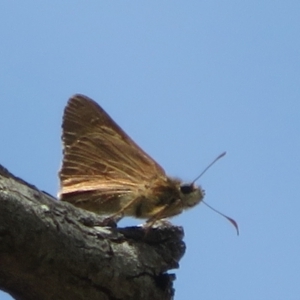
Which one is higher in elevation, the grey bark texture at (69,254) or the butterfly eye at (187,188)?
the butterfly eye at (187,188)

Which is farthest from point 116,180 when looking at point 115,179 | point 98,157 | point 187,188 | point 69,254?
point 69,254

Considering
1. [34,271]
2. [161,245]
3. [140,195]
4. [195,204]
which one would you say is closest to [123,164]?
[140,195]

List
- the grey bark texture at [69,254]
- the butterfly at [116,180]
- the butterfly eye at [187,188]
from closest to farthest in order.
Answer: the grey bark texture at [69,254] < the butterfly at [116,180] < the butterfly eye at [187,188]

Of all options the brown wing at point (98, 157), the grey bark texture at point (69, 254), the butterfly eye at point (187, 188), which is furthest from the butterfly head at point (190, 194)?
the grey bark texture at point (69, 254)

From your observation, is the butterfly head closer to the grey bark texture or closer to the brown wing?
the brown wing

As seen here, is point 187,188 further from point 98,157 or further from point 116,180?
point 98,157

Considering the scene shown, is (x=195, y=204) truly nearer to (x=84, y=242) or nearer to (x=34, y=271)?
(x=84, y=242)

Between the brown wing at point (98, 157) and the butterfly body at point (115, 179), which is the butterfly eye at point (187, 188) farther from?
the brown wing at point (98, 157)
